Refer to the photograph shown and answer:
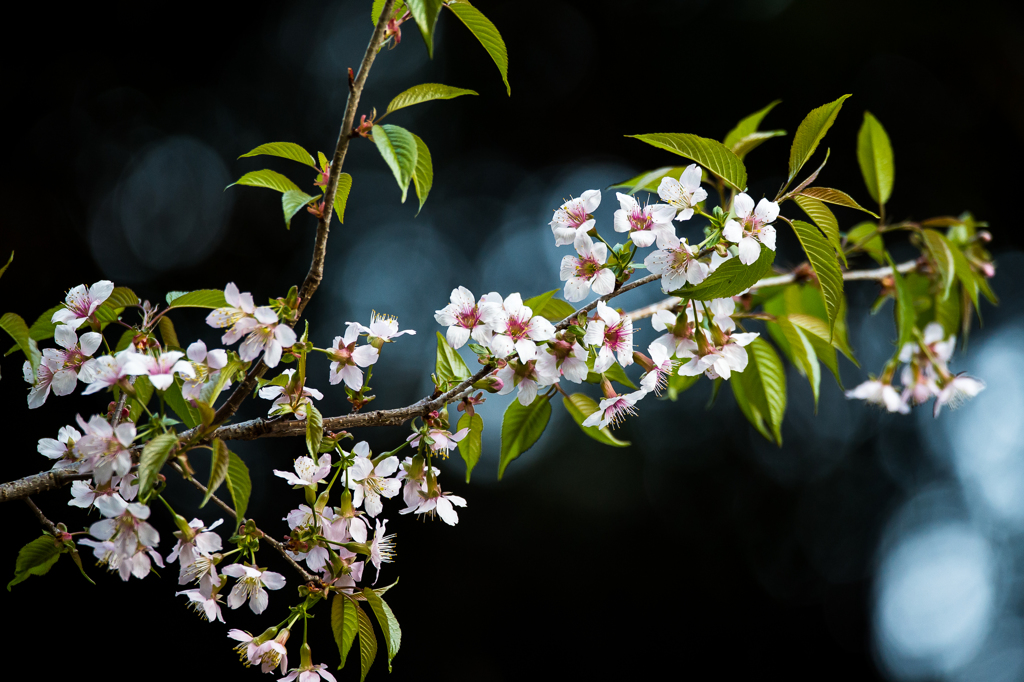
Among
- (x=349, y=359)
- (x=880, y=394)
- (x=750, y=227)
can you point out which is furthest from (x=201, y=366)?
(x=880, y=394)

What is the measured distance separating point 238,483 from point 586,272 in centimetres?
34

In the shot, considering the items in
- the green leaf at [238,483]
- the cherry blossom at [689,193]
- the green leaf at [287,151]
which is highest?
the green leaf at [287,151]

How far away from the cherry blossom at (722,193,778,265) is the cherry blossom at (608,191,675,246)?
0.05m

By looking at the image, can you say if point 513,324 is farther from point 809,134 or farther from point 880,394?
point 880,394

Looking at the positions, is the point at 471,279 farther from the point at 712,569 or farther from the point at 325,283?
the point at 712,569

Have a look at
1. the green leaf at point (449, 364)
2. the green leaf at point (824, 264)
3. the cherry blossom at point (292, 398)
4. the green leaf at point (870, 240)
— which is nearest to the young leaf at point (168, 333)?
Answer: the cherry blossom at point (292, 398)

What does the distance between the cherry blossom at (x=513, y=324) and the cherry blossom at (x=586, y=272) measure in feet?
0.14

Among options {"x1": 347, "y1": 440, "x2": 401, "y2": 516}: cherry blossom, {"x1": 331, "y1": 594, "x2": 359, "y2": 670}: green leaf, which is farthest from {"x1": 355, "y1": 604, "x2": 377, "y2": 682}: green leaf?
{"x1": 347, "y1": 440, "x2": 401, "y2": 516}: cherry blossom

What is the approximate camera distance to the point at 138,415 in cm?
53

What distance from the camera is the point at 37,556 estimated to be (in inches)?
21.4

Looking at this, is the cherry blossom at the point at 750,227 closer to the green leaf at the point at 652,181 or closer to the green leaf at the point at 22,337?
the green leaf at the point at 652,181

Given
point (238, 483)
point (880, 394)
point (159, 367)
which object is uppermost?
point (159, 367)

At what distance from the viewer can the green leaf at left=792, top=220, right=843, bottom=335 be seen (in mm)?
559

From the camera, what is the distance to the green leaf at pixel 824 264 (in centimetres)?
56
